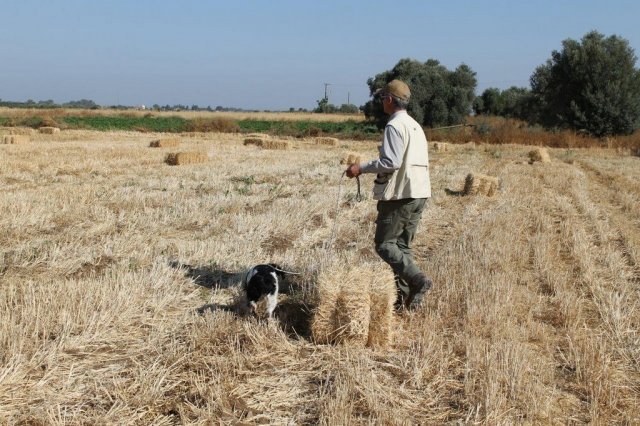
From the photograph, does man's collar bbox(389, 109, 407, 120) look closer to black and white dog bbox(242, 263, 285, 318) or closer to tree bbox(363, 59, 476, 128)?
black and white dog bbox(242, 263, 285, 318)

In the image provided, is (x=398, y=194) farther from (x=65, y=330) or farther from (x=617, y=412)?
(x=65, y=330)

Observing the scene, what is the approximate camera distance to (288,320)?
17.9ft

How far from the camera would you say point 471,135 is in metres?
37.6

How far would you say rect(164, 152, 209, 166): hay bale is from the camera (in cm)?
1789

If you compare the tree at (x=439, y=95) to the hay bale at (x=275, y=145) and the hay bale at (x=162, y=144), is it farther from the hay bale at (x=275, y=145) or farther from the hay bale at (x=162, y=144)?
the hay bale at (x=162, y=144)

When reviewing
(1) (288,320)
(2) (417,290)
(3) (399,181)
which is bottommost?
(1) (288,320)

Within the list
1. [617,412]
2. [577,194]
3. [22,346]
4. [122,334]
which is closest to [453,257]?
[617,412]

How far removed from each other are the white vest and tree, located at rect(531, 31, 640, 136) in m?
34.7

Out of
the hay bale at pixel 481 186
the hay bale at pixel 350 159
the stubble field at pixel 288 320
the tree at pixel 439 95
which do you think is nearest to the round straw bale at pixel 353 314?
the stubble field at pixel 288 320

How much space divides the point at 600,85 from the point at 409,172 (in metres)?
35.5

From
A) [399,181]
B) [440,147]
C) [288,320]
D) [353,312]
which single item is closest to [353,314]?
[353,312]

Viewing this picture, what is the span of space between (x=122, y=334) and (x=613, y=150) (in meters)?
→ 31.5

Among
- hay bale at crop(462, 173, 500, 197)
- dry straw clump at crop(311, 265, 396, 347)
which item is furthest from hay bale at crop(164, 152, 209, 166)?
dry straw clump at crop(311, 265, 396, 347)

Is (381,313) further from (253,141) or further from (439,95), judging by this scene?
(439,95)
